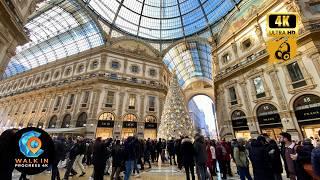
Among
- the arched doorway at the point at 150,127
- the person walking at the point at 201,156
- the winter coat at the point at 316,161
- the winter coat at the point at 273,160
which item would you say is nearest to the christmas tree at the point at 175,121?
the arched doorway at the point at 150,127

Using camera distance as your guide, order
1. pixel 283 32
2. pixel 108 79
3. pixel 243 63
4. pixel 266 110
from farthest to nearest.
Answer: pixel 108 79 < pixel 243 63 < pixel 266 110 < pixel 283 32

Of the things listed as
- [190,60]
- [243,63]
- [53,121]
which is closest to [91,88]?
[53,121]

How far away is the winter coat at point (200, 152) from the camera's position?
19.8ft

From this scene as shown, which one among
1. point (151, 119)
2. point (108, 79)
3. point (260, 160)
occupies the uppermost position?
point (108, 79)

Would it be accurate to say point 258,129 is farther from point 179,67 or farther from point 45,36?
point 45,36

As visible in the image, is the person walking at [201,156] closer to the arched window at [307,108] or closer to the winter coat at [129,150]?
the winter coat at [129,150]

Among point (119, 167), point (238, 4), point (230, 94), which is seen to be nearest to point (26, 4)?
point (119, 167)

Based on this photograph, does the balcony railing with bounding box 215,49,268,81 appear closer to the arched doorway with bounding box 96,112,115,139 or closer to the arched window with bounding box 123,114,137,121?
the arched window with bounding box 123,114,137,121

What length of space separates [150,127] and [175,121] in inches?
404

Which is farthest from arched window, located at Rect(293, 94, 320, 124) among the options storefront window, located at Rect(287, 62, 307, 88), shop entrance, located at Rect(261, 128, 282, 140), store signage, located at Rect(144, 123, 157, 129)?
store signage, located at Rect(144, 123, 157, 129)

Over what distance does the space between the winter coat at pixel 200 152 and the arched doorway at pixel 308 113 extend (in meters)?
12.7

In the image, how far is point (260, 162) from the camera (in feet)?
14.3

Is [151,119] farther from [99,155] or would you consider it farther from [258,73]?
[99,155]

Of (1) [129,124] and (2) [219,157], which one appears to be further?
(1) [129,124]
